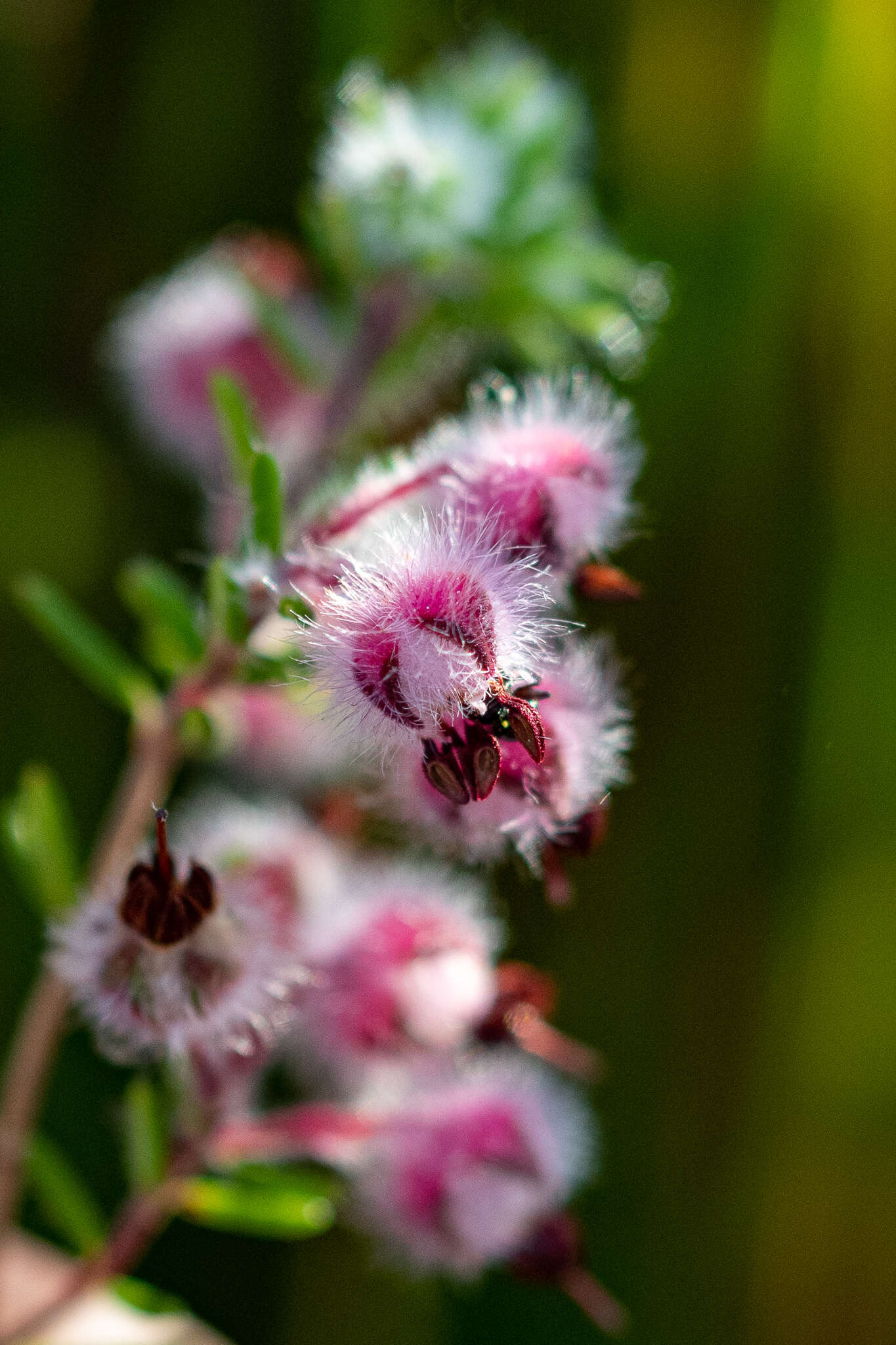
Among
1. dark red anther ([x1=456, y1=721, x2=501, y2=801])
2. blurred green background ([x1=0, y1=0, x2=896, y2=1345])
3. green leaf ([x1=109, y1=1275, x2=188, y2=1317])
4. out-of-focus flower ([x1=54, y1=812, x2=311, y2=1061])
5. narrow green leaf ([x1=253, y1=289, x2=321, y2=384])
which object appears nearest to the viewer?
dark red anther ([x1=456, y1=721, x2=501, y2=801])

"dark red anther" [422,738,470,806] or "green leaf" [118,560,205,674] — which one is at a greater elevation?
"green leaf" [118,560,205,674]

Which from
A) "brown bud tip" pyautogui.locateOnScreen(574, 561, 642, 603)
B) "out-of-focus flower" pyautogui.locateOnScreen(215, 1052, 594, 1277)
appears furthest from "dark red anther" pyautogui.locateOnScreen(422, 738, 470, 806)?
"out-of-focus flower" pyautogui.locateOnScreen(215, 1052, 594, 1277)

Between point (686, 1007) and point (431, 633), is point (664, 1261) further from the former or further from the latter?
point (431, 633)

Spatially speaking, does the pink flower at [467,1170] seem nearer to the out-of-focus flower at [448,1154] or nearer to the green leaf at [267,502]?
the out-of-focus flower at [448,1154]

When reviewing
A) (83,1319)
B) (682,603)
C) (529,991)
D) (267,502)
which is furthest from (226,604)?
(682,603)

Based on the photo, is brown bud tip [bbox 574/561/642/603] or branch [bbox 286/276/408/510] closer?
brown bud tip [bbox 574/561/642/603]

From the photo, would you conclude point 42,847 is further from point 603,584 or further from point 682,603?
point 682,603

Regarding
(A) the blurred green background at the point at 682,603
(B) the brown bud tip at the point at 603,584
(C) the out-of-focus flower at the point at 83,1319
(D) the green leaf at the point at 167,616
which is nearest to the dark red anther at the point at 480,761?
(B) the brown bud tip at the point at 603,584

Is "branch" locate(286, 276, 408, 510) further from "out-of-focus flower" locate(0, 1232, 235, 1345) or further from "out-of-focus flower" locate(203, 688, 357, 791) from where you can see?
"out-of-focus flower" locate(0, 1232, 235, 1345)
